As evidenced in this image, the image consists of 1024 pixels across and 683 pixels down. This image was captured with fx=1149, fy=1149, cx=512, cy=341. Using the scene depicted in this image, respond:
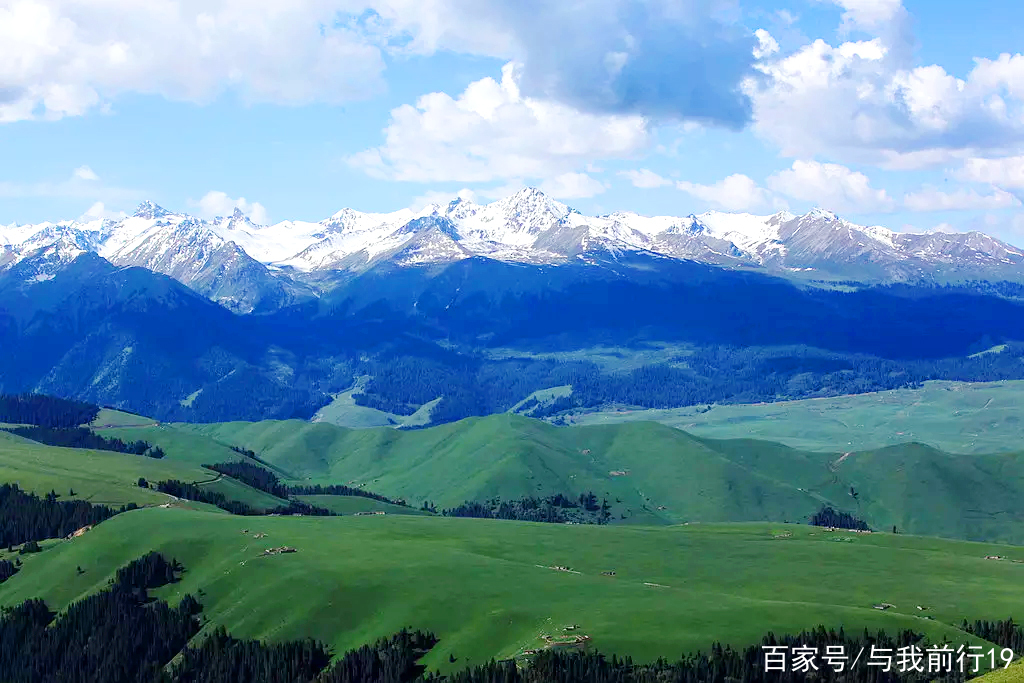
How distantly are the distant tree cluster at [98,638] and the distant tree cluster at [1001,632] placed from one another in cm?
11334

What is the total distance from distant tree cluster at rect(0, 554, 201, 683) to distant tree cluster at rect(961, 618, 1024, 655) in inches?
4462

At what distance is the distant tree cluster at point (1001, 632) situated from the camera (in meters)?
138

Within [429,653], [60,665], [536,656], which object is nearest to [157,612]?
[60,665]

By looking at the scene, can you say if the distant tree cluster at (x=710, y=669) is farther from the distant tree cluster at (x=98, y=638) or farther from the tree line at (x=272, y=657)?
the distant tree cluster at (x=98, y=638)

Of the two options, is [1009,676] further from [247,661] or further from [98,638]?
[98,638]

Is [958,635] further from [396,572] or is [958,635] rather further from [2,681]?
[2,681]

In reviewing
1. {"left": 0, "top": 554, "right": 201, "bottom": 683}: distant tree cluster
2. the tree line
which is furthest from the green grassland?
{"left": 0, "top": 554, "right": 201, "bottom": 683}: distant tree cluster

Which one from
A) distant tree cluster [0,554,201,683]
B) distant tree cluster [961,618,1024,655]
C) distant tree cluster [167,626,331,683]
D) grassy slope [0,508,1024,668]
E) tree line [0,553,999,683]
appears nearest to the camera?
tree line [0,553,999,683]

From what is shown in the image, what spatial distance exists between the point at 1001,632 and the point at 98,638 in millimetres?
135113

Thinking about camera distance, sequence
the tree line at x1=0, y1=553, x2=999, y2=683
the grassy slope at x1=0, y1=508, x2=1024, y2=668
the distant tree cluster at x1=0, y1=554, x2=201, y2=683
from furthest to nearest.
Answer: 1. the distant tree cluster at x1=0, y1=554, x2=201, y2=683
2. the grassy slope at x1=0, y1=508, x2=1024, y2=668
3. the tree line at x1=0, y1=553, x2=999, y2=683

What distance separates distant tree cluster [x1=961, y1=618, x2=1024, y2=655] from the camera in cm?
13850

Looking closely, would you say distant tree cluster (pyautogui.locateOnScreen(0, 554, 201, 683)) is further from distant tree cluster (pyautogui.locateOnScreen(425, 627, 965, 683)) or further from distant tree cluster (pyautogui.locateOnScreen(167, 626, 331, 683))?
distant tree cluster (pyautogui.locateOnScreen(425, 627, 965, 683))

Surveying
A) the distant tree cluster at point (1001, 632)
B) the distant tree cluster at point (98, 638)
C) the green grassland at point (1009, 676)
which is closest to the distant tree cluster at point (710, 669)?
the distant tree cluster at point (1001, 632)

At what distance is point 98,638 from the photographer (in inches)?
7308
